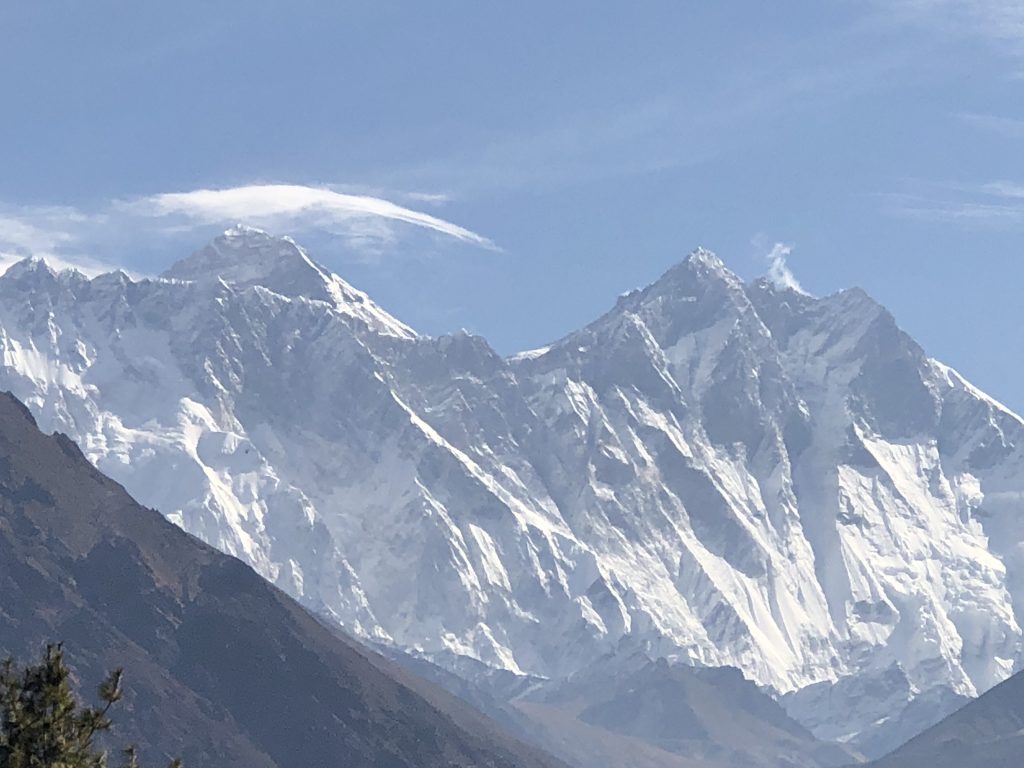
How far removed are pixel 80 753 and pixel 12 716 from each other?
2.33 meters

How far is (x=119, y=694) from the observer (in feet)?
244

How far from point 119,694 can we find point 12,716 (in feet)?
12.8

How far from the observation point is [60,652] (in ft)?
238

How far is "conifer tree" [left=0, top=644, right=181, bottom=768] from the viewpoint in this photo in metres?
71.2

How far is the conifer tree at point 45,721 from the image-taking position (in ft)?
234

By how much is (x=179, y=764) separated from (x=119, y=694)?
8.73 ft

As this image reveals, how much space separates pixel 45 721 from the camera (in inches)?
2822

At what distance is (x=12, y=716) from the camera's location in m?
71.3

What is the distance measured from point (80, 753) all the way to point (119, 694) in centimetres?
253

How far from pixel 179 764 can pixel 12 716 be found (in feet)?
18.1

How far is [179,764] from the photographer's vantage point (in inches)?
2928
